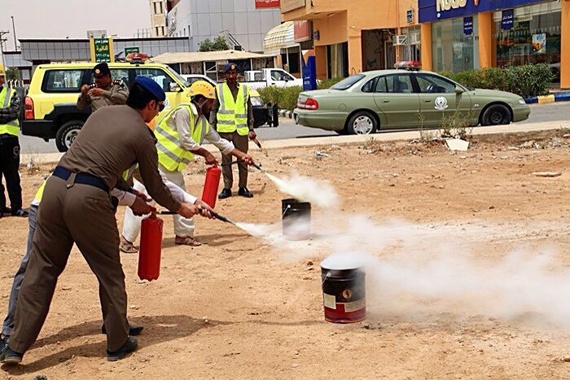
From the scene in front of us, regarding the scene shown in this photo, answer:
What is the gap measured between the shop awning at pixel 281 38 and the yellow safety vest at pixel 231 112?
1702 inches

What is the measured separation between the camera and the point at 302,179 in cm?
1184

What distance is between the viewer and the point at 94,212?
4.62 m

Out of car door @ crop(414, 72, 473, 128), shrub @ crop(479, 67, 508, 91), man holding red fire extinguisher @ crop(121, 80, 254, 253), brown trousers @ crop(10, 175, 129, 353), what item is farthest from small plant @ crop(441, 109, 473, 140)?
shrub @ crop(479, 67, 508, 91)

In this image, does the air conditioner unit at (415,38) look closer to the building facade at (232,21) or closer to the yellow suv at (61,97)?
the yellow suv at (61,97)

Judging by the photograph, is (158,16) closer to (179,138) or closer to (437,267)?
(179,138)

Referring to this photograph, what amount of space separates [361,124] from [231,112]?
22.6 feet

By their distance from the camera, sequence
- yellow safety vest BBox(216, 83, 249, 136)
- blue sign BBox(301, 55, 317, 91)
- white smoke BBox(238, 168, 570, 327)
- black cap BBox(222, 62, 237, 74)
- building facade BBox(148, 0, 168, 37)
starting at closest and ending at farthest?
white smoke BBox(238, 168, 570, 327) → black cap BBox(222, 62, 237, 74) → yellow safety vest BBox(216, 83, 249, 136) → blue sign BBox(301, 55, 317, 91) → building facade BBox(148, 0, 168, 37)

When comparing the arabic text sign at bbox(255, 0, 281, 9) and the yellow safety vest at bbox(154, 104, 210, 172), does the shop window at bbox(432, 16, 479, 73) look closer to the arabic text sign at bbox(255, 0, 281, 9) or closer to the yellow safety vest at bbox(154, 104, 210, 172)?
the yellow safety vest at bbox(154, 104, 210, 172)

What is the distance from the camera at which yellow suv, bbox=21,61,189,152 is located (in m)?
16.0

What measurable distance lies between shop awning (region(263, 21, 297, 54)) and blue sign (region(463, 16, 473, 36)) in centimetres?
2177

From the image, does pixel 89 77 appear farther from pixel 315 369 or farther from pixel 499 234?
pixel 315 369

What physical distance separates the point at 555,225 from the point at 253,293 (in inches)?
133

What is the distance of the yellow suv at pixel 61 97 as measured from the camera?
1602 centimetres

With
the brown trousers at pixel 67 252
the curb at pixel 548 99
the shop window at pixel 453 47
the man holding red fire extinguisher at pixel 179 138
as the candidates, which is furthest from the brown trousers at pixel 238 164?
the shop window at pixel 453 47
